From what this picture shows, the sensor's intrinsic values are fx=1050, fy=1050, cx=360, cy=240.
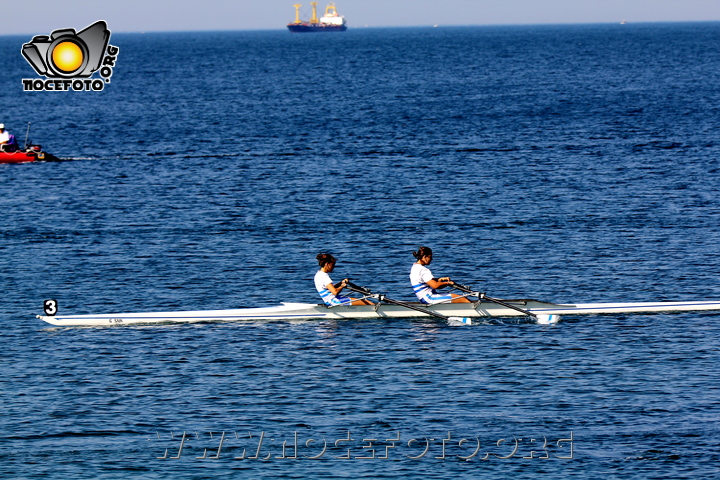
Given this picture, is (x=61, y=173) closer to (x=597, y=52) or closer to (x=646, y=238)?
(x=646, y=238)

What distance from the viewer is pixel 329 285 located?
2812 centimetres

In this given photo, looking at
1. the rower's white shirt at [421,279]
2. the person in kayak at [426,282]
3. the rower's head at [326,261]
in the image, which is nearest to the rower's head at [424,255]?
the person in kayak at [426,282]

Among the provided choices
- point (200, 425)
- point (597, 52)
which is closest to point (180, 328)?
point (200, 425)

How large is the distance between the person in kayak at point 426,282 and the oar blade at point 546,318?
1.99 meters

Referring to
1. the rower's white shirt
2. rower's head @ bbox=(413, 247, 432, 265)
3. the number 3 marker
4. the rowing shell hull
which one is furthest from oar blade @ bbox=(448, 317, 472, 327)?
the number 3 marker

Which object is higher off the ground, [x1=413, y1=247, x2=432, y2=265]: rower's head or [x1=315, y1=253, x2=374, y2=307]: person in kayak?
[x1=413, y1=247, x2=432, y2=265]: rower's head

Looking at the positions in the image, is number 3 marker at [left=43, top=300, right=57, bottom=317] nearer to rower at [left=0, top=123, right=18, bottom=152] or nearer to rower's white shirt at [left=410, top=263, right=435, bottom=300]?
rower's white shirt at [left=410, top=263, right=435, bottom=300]

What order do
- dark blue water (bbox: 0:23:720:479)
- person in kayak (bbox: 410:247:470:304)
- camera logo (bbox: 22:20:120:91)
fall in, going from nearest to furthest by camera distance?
1. dark blue water (bbox: 0:23:720:479)
2. person in kayak (bbox: 410:247:470:304)
3. camera logo (bbox: 22:20:120:91)

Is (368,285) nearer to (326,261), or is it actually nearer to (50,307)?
(326,261)

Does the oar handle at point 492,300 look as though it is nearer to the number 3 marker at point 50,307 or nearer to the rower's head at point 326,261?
the rower's head at point 326,261

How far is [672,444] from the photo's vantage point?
2006 cm

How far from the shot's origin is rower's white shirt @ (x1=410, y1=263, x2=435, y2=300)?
2820cm

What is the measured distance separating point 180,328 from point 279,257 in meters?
9.93

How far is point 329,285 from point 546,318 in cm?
597
